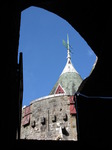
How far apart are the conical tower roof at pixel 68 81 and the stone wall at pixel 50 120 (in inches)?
140

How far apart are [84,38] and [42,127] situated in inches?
390

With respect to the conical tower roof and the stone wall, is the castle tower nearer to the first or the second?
the stone wall

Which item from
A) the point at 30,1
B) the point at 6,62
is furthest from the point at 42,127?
the point at 6,62

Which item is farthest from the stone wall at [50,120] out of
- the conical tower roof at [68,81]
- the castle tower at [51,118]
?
the conical tower roof at [68,81]

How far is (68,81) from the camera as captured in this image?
64.7 feet

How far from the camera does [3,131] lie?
1.93 m

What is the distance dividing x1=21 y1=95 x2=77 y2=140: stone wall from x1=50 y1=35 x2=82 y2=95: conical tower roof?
140 inches

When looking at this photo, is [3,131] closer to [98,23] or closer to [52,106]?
[98,23]

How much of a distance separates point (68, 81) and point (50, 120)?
246 inches

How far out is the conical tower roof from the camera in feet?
60.1

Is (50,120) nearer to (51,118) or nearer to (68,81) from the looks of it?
(51,118)

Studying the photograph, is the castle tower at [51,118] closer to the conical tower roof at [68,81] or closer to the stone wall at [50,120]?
the stone wall at [50,120]

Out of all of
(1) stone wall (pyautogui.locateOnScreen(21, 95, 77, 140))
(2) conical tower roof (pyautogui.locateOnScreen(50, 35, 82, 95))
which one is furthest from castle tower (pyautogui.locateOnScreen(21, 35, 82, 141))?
(2) conical tower roof (pyautogui.locateOnScreen(50, 35, 82, 95))

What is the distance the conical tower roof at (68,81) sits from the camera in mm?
18323
